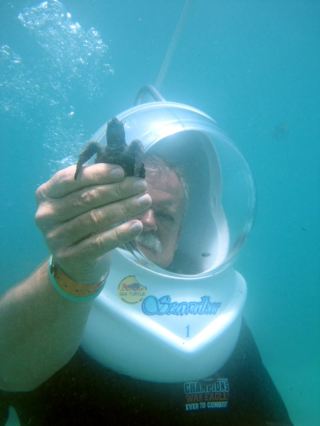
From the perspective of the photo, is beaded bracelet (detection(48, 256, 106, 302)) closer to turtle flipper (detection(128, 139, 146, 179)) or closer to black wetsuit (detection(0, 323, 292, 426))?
turtle flipper (detection(128, 139, 146, 179))

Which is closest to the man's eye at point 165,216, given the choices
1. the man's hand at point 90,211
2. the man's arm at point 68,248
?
the man's arm at point 68,248

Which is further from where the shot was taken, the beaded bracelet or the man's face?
the man's face

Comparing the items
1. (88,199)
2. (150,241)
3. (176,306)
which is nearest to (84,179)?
(88,199)

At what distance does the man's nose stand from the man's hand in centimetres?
121

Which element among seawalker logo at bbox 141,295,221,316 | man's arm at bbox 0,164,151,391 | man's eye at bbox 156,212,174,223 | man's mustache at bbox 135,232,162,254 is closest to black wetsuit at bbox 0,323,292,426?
seawalker logo at bbox 141,295,221,316

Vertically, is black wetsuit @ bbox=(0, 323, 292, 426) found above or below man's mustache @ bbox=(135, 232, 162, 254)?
below

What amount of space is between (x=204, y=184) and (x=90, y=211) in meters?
2.08

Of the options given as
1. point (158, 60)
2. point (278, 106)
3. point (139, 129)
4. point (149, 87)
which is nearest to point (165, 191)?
point (139, 129)

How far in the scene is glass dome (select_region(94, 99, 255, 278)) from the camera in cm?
265

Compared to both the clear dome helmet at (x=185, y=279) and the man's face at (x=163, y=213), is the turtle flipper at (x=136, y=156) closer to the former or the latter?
the clear dome helmet at (x=185, y=279)

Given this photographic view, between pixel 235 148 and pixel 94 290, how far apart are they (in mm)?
1887

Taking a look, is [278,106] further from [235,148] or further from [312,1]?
[235,148]

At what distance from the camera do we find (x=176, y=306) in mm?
2230

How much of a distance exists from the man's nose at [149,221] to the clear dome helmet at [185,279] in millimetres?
292
